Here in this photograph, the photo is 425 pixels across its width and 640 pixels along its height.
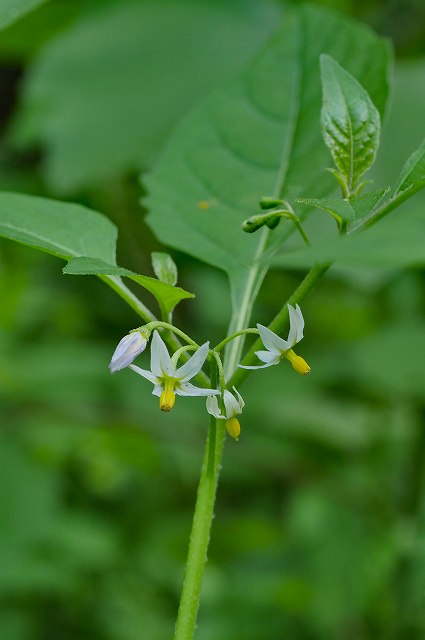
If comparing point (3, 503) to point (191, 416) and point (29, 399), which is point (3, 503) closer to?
point (29, 399)

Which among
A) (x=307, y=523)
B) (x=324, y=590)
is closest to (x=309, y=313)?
(x=307, y=523)

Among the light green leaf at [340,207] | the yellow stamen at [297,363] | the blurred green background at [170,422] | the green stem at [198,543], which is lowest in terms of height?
the blurred green background at [170,422]

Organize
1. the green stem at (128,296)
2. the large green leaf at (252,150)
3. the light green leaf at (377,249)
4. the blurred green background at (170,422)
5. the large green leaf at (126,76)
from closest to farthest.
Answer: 1. the light green leaf at (377,249)
2. the green stem at (128,296)
3. the large green leaf at (252,150)
4. the blurred green background at (170,422)
5. the large green leaf at (126,76)

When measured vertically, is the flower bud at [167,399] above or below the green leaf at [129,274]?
below

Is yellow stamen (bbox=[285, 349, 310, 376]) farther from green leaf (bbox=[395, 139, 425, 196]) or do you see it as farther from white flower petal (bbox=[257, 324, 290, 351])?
green leaf (bbox=[395, 139, 425, 196])

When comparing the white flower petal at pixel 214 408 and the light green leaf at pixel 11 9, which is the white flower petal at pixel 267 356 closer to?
the white flower petal at pixel 214 408

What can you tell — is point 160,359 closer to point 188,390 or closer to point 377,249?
point 188,390

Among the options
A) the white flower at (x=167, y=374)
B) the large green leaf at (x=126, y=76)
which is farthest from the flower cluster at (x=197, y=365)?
the large green leaf at (x=126, y=76)

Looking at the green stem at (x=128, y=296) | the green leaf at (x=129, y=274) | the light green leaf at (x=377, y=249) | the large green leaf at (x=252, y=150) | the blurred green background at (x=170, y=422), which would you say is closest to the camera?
the light green leaf at (x=377, y=249)
